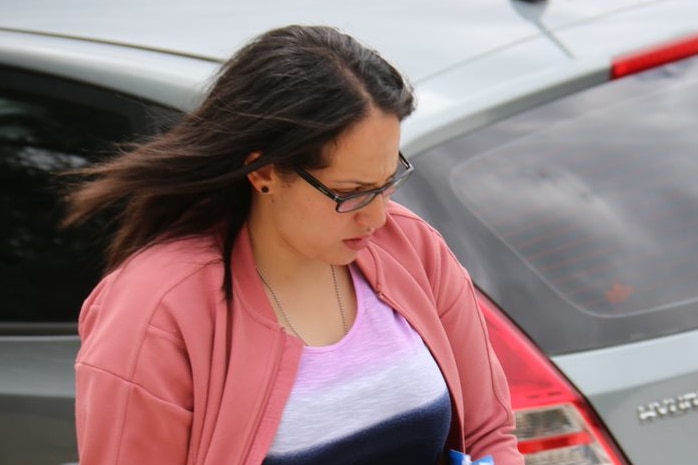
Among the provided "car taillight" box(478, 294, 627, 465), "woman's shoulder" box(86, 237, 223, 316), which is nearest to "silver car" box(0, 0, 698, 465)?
"car taillight" box(478, 294, 627, 465)

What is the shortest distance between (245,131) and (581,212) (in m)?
0.96

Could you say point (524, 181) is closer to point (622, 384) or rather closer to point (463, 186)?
point (463, 186)

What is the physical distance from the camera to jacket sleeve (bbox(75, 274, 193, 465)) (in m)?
1.74

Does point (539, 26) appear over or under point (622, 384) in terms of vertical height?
over

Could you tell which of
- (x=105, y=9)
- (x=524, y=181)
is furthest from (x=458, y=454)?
(x=105, y=9)

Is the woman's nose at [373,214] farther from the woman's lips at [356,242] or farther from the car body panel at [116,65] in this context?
the car body panel at [116,65]

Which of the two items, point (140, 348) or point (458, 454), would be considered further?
point (458, 454)

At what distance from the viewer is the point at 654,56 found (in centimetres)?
276

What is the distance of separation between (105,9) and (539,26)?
1090mm

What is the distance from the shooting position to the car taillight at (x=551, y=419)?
7.59 feet

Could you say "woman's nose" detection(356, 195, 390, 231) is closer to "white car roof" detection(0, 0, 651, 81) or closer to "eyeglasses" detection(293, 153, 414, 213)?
"eyeglasses" detection(293, 153, 414, 213)

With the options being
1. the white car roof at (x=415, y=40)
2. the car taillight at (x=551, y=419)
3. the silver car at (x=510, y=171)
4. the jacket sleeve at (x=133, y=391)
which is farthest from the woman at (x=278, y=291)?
the white car roof at (x=415, y=40)

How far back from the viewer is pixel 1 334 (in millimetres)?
2941

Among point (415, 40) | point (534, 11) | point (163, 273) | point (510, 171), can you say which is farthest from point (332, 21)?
point (163, 273)
